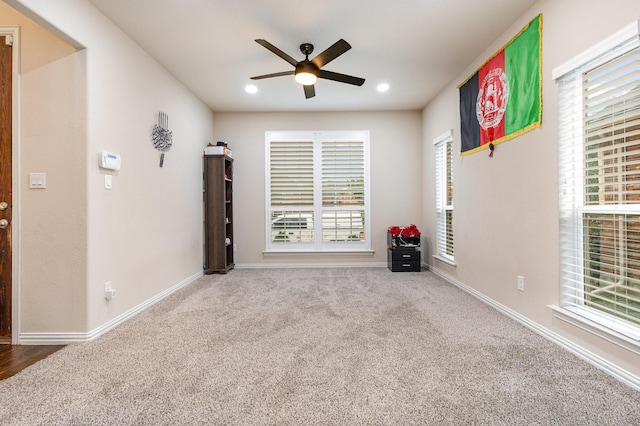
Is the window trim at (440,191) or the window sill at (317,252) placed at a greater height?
the window trim at (440,191)

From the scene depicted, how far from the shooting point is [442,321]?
2.80m

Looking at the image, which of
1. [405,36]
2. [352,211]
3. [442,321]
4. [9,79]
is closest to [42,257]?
[9,79]

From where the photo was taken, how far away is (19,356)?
2.22 metres

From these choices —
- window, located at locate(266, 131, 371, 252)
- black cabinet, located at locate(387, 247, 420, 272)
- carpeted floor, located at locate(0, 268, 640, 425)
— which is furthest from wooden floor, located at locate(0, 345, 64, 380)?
black cabinet, located at locate(387, 247, 420, 272)

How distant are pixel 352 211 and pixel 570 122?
11.5 ft

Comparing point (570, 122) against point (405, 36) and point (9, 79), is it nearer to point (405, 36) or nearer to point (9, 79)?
point (405, 36)

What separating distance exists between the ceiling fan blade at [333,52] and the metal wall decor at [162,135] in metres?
1.97

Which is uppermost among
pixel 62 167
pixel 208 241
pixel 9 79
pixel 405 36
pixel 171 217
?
pixel 405 36

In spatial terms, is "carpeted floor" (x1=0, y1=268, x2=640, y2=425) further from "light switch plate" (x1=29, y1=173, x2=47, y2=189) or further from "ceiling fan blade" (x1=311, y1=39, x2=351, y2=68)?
"ceiling fan blade" (x1=311, y1=39, x2=351, y2=68)

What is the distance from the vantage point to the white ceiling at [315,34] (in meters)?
2.61

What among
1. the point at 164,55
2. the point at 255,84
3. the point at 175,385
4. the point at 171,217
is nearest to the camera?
the point at 175,385

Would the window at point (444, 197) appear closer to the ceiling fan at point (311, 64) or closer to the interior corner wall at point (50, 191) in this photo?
the ceiling fan at point (311, 64)

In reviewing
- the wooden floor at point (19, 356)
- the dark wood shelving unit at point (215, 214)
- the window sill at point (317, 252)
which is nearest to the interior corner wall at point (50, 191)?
the wooden floor at point (19, 356)

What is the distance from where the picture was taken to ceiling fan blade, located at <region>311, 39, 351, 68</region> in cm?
261
